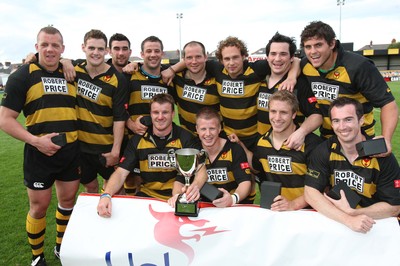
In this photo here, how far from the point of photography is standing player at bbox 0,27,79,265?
2932mm

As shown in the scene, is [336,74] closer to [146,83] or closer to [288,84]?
[288,84]

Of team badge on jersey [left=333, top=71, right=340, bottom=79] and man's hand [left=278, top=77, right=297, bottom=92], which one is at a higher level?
team badge on jersey [left=333, top=71, right=340, bottom=79]

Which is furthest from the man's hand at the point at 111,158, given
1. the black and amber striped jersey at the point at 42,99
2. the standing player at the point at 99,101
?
the black and amber striped jersey at the point at 42,99

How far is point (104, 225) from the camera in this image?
8.17ft

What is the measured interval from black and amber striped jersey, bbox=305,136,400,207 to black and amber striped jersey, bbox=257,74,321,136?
0.71 metres

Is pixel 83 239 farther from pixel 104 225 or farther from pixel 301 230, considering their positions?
pixel 301 230

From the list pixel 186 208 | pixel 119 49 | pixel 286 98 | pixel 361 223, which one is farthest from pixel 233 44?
pixel 361 223

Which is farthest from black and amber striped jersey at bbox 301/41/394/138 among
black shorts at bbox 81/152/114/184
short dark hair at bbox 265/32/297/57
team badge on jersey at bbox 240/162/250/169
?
black shorts at bbox 81/152/114/184

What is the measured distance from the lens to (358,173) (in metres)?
2.52

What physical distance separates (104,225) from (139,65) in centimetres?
205

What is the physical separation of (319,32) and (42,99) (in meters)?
2.51

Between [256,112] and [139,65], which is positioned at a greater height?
[139,65]

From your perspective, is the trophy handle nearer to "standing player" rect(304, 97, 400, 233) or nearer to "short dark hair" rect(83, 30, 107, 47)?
"standing player" rect(304, 97, 400, 233)

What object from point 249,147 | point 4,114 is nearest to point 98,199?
point 4,114
